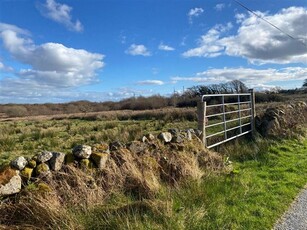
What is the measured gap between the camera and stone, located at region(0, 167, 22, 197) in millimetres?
5207

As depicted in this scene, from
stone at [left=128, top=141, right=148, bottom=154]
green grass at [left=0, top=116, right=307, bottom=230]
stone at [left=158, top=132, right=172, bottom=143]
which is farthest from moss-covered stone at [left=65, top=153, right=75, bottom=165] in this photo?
stone at [left=158, top=132, right=172, bottom=143]

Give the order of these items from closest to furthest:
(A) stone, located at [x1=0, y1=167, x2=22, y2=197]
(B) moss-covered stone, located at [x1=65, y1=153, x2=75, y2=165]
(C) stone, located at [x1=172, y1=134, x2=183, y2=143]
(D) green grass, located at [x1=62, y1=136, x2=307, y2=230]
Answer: (D) green grass, located at [x1=62, y1=136, x2=307, y2=230], (A) stone, located at [x1=0, y1=167, x2=22, y2=197], (B) moss-covered stone, located at [x1=65, y1=153, x2=75, y2=165], (C) stone, located at [x1=172, y1=134, x2=183, y2=143]

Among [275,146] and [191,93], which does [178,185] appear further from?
[191,93]

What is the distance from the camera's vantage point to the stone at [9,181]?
17.1 ft

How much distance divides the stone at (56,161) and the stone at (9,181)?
65cm

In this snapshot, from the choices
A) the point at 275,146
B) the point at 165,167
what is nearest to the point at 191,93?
the point at 275,146

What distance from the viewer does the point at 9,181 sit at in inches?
207

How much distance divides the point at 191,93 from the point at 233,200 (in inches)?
2120

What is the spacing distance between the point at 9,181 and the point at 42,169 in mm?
623

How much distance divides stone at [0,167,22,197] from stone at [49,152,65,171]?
2.13 ft

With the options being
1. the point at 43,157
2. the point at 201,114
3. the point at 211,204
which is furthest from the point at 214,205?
the point at 201,114

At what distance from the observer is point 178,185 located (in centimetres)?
637

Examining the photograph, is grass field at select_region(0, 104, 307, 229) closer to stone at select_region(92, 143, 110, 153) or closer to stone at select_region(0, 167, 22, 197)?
stone at select_region(0, 167, 22, 197)

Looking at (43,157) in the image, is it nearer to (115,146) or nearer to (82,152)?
(82,152)
